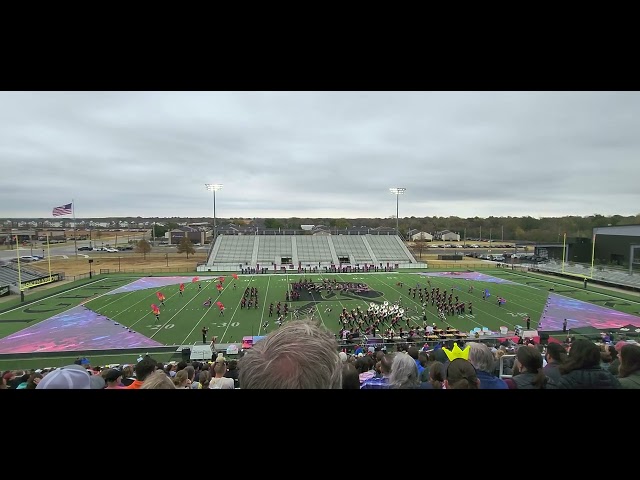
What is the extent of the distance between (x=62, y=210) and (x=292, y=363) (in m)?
30.3

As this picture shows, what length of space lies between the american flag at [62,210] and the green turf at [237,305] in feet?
16.3

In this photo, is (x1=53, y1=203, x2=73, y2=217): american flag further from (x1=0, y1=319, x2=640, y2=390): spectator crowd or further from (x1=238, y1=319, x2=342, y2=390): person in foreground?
(x1=238, y1=319, x2=342, y2=390): person in foreground

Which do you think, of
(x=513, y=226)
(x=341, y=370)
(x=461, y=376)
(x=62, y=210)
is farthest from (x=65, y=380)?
(x=513, y=226)

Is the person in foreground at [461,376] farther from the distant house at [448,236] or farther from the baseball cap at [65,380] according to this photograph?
the distant house at [448,236]

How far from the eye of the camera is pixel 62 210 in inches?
1011

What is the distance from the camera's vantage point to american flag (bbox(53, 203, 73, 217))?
2538cm

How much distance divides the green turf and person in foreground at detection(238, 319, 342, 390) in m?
11.5

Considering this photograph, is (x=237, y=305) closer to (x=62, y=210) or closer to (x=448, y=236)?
(x=62, y=210)

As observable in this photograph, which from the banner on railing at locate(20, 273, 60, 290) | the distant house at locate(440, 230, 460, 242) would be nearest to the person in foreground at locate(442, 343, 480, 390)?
the banner on railing at locate(20, 273, 60, 290)
